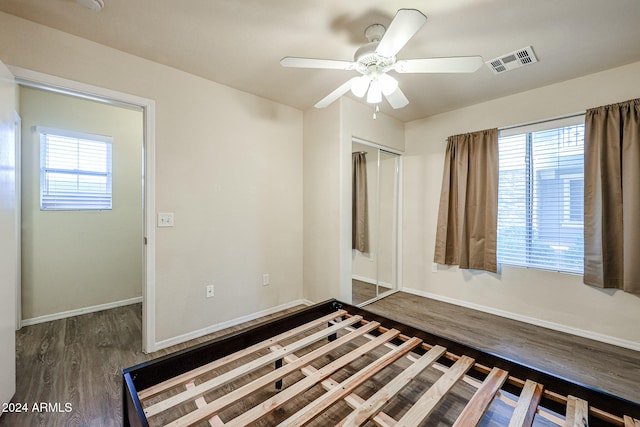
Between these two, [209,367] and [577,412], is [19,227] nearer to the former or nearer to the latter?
[209,367]

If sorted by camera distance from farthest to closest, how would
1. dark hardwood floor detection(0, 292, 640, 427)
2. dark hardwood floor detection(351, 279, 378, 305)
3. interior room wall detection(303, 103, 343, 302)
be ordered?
dark hardwood floor detection(351, 279, 378, 305) → interior room wall detection(303, 103, 343, 302) → dark hardwood floor detection(0, 292, 640, 427)

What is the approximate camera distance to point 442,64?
5.40ft

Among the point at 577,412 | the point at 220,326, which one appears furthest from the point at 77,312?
the point at 577,412

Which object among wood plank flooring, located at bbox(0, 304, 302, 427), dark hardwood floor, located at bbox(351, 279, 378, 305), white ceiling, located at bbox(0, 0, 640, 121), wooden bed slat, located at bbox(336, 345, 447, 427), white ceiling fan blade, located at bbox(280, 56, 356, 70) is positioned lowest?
wood plank flooring, located at bbox(0, 304, 302, 427)

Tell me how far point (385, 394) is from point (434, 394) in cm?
20

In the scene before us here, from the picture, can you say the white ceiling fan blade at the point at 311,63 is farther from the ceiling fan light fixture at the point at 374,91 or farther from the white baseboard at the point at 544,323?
the white baseboard at the point at 544,323

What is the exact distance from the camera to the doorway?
3.26 metres

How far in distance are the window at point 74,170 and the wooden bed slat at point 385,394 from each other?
3.52m

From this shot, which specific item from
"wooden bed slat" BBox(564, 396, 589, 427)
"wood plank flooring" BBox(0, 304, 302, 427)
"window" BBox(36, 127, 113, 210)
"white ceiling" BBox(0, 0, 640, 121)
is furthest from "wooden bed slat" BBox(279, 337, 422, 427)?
"window" BBox(36, 127, 113, 210)

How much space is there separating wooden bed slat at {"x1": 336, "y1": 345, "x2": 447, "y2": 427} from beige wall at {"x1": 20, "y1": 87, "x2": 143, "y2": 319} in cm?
336

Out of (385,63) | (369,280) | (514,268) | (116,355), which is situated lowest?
(116,355)

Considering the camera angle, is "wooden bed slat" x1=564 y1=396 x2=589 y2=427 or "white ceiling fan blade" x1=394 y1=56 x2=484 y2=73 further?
"white ceiling fan blade" x1=394 y1=56 x2=484 y2=73

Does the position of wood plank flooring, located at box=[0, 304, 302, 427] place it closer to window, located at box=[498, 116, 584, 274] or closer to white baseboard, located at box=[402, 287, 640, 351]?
white baseboard, located at box=[402, 287, 640, 351]

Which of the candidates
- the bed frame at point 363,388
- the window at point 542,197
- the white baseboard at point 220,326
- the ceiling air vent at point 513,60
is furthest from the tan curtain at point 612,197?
the white baseboard at point 220,326
